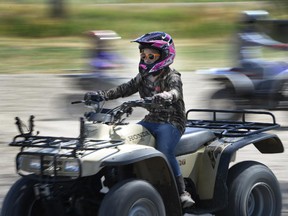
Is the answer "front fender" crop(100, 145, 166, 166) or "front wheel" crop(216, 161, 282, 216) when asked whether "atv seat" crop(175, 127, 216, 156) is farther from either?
"front fender" crop(100, 145, 166, 166)

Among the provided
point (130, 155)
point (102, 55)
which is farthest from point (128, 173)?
point (102, 55)

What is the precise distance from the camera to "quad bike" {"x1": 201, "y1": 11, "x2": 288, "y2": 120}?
40.1 ft

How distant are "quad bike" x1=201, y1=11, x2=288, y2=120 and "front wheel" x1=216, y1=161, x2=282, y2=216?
5529 mm

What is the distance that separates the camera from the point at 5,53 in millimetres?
20250

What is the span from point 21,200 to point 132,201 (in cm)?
90

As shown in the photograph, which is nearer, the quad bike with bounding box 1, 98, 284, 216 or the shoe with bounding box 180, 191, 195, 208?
the quad bike with bounding box 1, 98, 284, 216

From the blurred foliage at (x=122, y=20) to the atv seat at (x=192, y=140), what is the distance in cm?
1713

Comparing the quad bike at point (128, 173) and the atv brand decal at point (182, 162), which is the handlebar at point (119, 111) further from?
the atv brand decal at point (182, 162)

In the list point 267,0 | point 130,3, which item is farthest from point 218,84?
point 130,3

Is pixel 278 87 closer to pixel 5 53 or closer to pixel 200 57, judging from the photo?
pixel 200 57

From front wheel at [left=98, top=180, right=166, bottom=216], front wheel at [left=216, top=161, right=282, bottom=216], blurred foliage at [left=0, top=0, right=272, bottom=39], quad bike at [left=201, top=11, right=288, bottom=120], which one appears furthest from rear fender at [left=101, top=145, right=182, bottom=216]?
blurred foliage at [left=0, top=0, right=272, bottom=39]

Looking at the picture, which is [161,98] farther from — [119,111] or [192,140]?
[192,140]

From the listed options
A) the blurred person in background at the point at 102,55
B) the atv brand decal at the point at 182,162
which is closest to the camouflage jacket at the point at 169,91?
the atv brand decal at the point at 182,162

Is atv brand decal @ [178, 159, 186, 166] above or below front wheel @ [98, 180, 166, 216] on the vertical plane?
above
